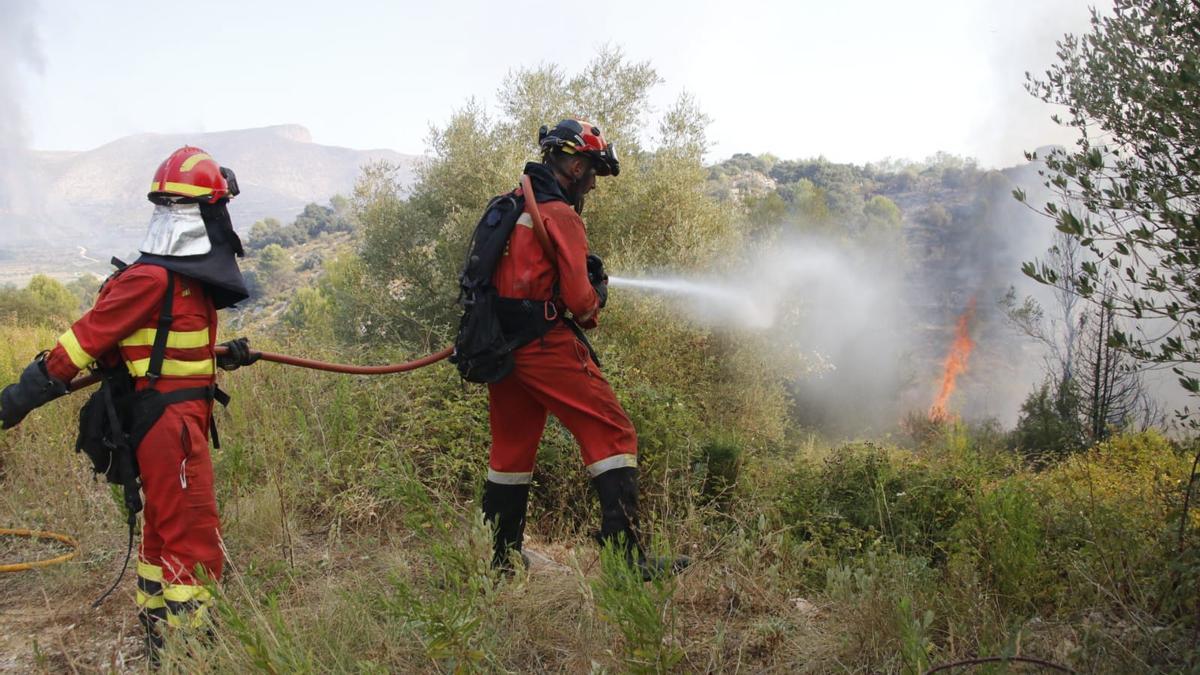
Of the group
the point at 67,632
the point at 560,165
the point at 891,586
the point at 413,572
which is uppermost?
the point at 560,165

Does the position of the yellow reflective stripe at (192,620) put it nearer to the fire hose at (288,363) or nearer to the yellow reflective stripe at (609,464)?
the fire hose at (288,363)

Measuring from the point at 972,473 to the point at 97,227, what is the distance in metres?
122

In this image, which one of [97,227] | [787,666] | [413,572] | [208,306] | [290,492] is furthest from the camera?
[97,227]

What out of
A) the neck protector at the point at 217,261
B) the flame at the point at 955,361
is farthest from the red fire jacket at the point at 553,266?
the flame at the point at 955,361

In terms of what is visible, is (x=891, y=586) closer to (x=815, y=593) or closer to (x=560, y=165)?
(x=815, y=593)

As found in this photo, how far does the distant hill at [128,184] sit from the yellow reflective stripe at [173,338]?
61.2 ft

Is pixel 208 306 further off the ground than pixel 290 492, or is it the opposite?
pixel 208 306

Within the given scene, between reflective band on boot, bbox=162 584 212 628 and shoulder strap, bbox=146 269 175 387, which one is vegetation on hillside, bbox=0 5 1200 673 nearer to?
reflective band on boot, bbox=162 584 212 628

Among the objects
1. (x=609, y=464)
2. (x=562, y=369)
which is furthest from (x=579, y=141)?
(x=609, y=464)

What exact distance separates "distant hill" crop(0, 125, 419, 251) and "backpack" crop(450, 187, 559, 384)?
1844 centimetres

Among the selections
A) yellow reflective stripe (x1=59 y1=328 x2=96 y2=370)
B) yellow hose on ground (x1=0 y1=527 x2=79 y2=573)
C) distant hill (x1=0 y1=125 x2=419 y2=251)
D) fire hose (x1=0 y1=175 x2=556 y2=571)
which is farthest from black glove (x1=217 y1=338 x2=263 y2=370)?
distant hill (x1=0 y1=125 x2=419 y2=251)

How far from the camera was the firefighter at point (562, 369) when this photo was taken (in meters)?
3.73

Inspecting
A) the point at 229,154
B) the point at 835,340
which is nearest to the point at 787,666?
the point at 835,340

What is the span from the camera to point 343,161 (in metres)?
195
